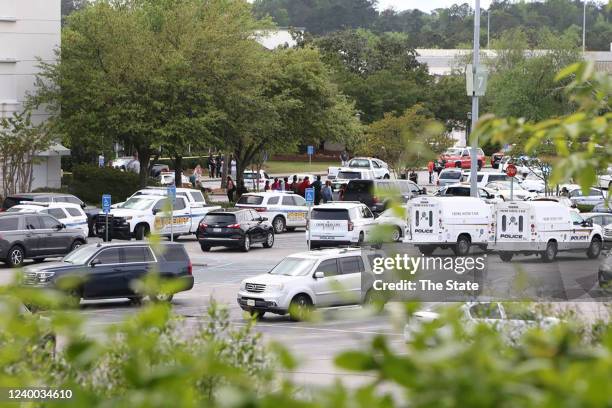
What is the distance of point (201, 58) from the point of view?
171 ft

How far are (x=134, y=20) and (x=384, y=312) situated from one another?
4813cm

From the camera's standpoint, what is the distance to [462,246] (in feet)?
117

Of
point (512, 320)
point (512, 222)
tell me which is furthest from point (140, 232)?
point (512, 320)

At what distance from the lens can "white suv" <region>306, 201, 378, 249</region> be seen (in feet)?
128

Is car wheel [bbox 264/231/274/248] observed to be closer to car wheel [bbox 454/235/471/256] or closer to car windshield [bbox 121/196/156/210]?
car windshield [bbox 121/196/156/210]

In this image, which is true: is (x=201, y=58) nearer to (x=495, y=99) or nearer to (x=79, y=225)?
(x=79, y=225)

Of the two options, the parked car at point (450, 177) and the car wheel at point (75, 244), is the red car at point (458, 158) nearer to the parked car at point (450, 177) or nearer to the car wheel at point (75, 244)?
the parked car at point (450, 177)

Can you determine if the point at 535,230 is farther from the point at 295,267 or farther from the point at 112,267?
the point at 112,267

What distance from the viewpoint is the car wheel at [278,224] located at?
1827 inches

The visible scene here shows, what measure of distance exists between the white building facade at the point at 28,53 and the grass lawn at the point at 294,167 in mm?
30955

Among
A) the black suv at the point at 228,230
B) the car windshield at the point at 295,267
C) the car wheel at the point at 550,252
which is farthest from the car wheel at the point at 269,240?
the car windshield at the point at 295,267

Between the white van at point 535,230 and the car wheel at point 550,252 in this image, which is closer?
the white van at point 535,230

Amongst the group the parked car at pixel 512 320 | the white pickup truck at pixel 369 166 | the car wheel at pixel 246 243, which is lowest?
the car wheel at pixel 246 243

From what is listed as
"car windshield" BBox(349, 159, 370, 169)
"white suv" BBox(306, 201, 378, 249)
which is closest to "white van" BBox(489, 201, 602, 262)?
"white suv" BBox(306, 201, 378, 249)
